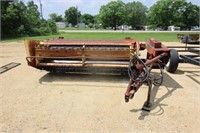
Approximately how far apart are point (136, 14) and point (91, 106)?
64.4m

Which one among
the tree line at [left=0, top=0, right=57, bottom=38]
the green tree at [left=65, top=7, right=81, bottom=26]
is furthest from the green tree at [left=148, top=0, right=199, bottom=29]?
the green tree at [left=65, top=7, right=81, bottom=26]

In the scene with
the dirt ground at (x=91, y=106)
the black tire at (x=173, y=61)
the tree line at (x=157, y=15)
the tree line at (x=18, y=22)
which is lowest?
the dirt ground at (x=91, y=106)

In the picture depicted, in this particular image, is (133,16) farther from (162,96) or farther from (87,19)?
(162,96)

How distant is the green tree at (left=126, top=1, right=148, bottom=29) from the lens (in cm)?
6372

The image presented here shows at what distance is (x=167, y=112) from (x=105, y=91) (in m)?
1.43

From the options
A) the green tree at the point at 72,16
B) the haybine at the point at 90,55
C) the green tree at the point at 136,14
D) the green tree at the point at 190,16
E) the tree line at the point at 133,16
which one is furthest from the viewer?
the green tree at the point at 72,16

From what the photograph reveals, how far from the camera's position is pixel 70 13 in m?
89.3

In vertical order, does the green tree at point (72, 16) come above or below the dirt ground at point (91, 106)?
above

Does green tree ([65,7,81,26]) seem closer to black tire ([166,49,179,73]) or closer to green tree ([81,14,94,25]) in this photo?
green tree ([81,14,94,25])

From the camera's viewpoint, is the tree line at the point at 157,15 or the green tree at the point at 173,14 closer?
the green tree at the point at 173,14

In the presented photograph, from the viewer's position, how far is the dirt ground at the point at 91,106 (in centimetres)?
342

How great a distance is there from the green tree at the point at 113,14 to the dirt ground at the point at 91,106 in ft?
177

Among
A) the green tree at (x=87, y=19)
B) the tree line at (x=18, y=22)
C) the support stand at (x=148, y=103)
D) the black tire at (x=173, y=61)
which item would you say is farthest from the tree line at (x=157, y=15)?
the support stand at (x=148, y=103)

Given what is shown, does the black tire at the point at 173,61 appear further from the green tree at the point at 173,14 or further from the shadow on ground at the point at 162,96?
the green tree at the point at 173,14
